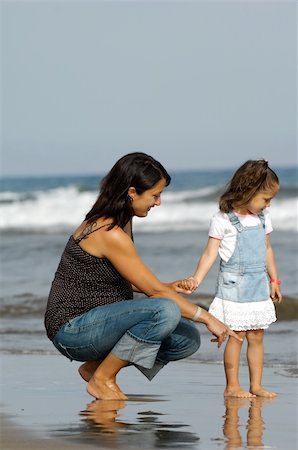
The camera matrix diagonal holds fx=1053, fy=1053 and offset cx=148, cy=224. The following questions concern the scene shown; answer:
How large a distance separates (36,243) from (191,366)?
11832 millimetres

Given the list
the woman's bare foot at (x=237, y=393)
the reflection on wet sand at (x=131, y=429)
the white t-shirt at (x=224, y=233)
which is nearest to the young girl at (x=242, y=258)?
the white t-shirt at (x=224, y=233)

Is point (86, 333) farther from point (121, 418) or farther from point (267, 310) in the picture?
point (267, 310)

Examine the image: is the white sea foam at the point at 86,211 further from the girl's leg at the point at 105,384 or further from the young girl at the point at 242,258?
the girl's leg at the point at 105,384

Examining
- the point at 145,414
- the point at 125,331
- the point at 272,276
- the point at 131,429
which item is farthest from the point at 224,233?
the point at 131,429

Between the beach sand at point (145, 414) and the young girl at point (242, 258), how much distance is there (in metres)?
0.37

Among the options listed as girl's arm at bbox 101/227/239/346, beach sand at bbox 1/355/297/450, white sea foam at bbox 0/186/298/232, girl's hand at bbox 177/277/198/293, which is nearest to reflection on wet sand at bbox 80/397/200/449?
beach sand at bbox 1/355/297/450

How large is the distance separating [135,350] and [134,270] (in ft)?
1.26

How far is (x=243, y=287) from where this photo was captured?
5.65m

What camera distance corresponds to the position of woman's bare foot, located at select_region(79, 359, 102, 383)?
209 inches

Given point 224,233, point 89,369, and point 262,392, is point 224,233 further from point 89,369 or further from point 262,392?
point 89,369

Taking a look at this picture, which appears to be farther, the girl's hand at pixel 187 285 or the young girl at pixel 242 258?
the young girl at pixel 242 258

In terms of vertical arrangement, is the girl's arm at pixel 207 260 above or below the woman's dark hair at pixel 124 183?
below

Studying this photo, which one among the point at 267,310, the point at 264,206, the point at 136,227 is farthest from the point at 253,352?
the point at 136,227

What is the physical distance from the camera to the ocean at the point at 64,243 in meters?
8.15
